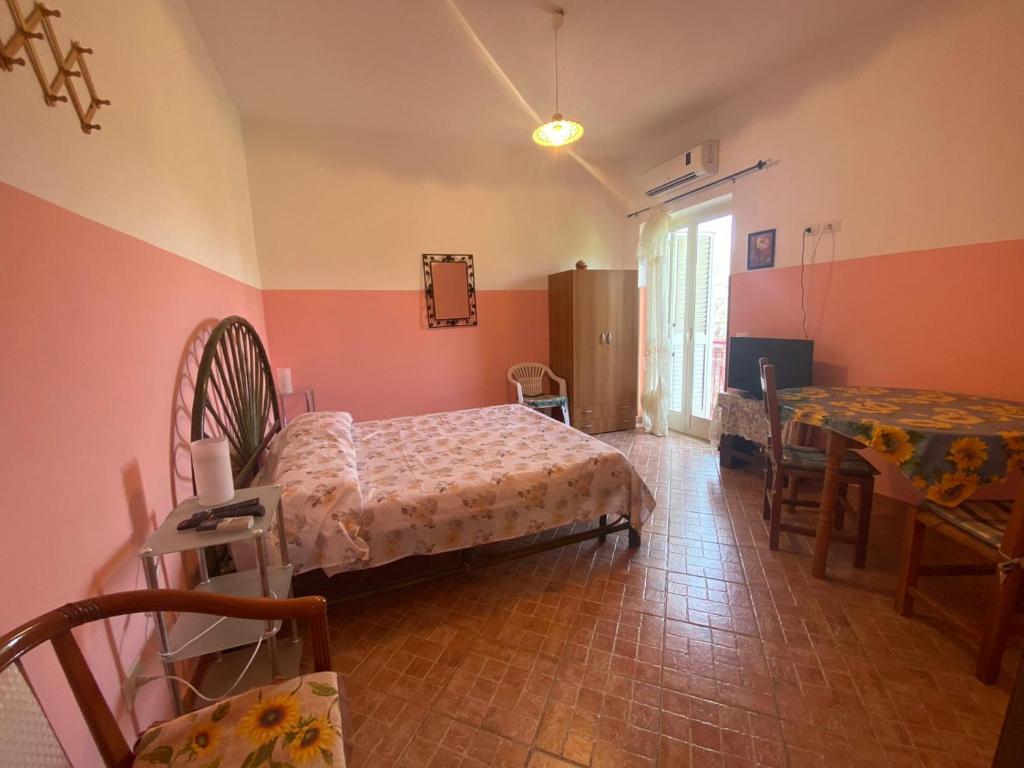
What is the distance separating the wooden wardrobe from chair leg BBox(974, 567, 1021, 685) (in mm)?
3048

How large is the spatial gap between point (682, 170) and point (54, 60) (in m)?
3.87

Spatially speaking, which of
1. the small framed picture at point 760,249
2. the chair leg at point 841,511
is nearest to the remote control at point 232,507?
the chair leg at point 841,511

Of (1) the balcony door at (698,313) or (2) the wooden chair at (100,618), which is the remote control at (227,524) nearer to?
(2) the wooden chair at (100,618)

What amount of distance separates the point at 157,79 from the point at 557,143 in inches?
81.5

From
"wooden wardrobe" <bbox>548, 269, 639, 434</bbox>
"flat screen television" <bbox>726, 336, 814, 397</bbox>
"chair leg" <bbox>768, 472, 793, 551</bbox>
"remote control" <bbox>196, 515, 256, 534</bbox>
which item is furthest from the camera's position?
"wooden wardrobe" <bbox>548, 269, 639, 434</bbox>

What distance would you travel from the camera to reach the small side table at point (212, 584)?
1145 millimetres

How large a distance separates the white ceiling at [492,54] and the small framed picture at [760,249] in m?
1.13

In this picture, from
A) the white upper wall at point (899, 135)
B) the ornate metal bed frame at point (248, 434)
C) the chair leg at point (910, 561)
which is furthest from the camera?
the white upper wall at point (899, 135)

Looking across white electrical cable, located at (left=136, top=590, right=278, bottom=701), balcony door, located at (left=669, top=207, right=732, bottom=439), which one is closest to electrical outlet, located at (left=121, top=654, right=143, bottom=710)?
white electrical cable, located at (left=136, top=590, right=278, bottom=701)

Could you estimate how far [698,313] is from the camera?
4.07 metres

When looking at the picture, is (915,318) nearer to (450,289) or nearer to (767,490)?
(767,490)

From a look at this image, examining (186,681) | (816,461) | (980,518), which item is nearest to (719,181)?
(816,461)

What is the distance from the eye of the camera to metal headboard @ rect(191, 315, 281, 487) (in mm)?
1763

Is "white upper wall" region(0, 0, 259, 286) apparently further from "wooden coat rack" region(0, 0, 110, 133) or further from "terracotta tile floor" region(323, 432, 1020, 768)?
"terracotta tile floor" region(323, 432, 1020, 768)
